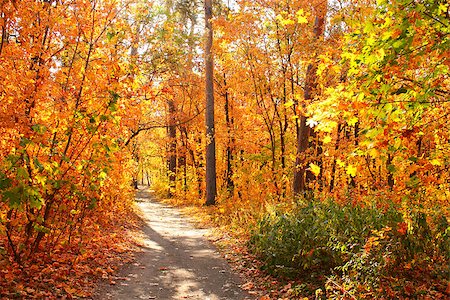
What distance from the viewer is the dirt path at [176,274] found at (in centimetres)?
705

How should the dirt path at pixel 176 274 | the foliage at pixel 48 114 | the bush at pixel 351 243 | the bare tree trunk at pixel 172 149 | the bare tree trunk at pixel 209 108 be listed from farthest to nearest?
the bare tree trunk at pixel 172 149
the bare tree trunk at pixel 209 108
the dirt path at pixel 176 274
the foliage at pixel 48 114
the bush at pixel 351 243

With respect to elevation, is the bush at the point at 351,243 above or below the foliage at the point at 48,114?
below

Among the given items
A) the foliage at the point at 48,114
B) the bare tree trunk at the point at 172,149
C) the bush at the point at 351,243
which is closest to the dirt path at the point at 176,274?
the foliage at the point at 48,114

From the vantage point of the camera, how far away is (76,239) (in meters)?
9.01

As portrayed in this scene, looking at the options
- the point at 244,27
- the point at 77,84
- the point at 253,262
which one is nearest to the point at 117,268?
the point at 253,262

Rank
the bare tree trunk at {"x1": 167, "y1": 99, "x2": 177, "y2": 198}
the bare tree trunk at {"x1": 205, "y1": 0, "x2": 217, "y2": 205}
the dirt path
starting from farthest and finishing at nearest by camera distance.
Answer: the bare tree trunk at {"x1": 167, "y1": 99, "x2": 177, "y2": 198} < the bare tree trunk at {"x1": 205, "y1": 0, "x2": 217, "y2": 205} < the dirt path

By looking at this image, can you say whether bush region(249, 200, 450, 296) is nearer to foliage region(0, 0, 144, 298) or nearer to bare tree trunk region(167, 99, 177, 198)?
foliage region(0, 0, 144, 298)

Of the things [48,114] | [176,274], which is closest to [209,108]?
[176,274]

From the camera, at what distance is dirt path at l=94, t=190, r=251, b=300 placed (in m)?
7.05

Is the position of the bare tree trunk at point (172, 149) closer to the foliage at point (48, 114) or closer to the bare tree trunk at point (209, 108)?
the bare tree trunk at point (209, 108)

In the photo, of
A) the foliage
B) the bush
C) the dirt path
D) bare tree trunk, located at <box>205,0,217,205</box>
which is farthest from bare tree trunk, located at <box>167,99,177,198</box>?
the bush

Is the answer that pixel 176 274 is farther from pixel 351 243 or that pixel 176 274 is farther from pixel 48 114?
pixel 48 114

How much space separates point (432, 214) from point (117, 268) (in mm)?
6175

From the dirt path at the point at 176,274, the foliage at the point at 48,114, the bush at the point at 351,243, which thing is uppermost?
the foliage at the point at 48,114
